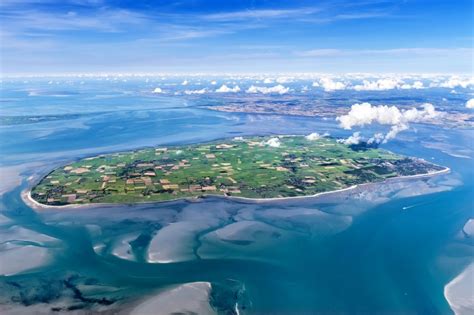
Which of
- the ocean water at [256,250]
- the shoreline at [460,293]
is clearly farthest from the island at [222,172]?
the shoreline at [460,293]

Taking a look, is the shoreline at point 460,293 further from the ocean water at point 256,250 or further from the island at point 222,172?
the island at point 222,172

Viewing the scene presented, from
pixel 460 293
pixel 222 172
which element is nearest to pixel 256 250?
pixel 460 293

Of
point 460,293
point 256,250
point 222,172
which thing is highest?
point 222,172

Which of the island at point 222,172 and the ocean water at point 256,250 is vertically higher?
the island at point 222,172

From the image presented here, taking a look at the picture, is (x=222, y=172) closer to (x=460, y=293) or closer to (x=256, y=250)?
(x=256, y=250)

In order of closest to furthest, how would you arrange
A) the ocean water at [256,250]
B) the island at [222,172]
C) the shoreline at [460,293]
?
the shoreline at [460,293] → the ocean water at [256,250] → the island at [222,172]
